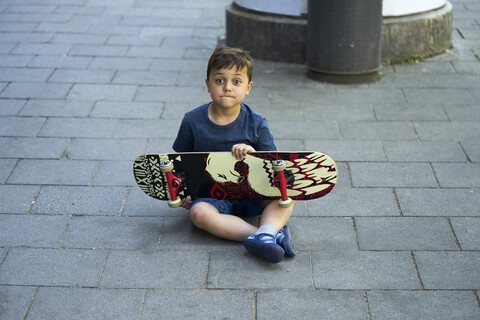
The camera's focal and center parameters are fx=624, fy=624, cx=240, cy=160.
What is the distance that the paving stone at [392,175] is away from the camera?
3.94 metres

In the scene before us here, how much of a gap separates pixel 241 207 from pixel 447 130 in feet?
6.54

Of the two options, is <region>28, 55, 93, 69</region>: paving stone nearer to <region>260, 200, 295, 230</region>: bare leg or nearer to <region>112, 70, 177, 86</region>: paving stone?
<region>112, 70, 177, 86</region>: paving stone

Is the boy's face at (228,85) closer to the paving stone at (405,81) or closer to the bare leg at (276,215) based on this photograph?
the bare leg at (276,215)

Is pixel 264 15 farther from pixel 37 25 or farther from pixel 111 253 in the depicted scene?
pixel 111 253

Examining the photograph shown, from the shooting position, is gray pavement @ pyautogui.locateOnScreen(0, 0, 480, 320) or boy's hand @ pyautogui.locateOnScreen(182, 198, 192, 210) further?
boy's hand @ pyautogui.locateOnScreen(182, 198, 192, 210)

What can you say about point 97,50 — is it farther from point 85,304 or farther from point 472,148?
point 85,304

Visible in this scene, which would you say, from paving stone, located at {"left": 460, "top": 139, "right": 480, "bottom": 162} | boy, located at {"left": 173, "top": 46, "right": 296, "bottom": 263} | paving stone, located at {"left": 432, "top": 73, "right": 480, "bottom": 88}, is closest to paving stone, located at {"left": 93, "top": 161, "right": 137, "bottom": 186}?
boy, located at {"left": 173, "top": 46, "right": 296, "bottom": 263}

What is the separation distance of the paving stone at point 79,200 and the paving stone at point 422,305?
1.62 metres

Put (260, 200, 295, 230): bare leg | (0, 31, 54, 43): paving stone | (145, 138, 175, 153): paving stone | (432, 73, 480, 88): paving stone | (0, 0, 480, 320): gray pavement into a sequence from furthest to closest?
1. (0, 31, 54, 43): paving stone
2. (432, 73, 480, 88): paving stone
3. (145, 138, 175, 153): paving stone
4. (260, 200, 295, 230): bare leg
5. (0, 0, 480, 320): gray pavement

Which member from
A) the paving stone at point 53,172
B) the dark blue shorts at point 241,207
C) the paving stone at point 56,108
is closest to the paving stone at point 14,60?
the paving stone at point 56,108

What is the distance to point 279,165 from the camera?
10.1ft

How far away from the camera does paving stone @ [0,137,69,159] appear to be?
434cm

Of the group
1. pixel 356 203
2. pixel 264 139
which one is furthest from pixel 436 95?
pixel 264 139

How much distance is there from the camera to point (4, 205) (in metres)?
3.72
